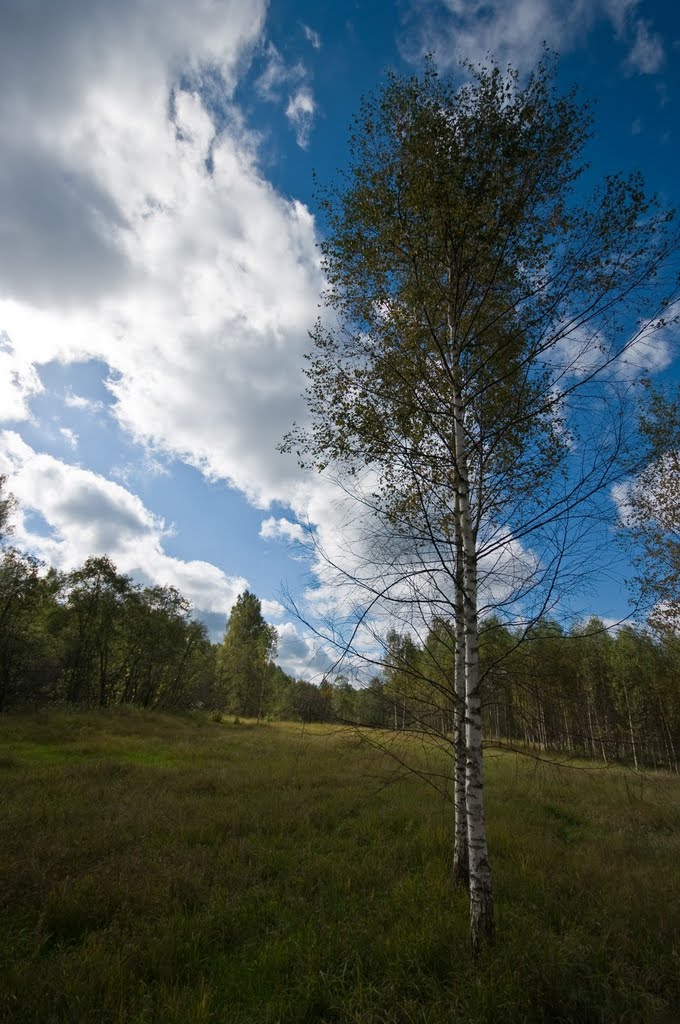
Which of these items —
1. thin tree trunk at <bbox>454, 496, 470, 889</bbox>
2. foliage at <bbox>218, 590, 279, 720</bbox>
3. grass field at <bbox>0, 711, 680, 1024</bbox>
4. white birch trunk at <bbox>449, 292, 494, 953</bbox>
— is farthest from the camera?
foliage at <bbox>218, 590, 279, 720</bbox>

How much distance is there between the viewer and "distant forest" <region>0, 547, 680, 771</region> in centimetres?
486

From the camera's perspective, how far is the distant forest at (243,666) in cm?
486

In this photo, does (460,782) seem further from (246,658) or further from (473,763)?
(246,658)

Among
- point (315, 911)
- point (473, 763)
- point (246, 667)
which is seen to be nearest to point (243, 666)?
point (246, 667)

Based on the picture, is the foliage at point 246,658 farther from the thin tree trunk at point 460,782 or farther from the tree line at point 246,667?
the thin tree trunk at point 460,782

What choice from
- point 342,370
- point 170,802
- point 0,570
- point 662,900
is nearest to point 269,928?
point 662,900

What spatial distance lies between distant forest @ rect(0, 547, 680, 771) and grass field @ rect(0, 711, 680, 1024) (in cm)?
136

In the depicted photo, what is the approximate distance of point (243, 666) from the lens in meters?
45.4

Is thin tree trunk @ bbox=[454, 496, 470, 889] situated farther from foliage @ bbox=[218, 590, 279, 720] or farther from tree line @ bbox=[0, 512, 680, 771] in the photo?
foliage @ bbox=[218, 590, 279, 720]

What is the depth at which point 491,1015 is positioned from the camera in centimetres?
342

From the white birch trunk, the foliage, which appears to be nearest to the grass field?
the white birch trunk

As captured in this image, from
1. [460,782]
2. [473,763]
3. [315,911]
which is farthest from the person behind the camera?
[460,782]

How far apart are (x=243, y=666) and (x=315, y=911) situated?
43.0 meters

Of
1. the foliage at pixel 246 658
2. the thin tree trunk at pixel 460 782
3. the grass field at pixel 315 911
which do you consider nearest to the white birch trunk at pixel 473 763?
the grass field at pixel 315 911
